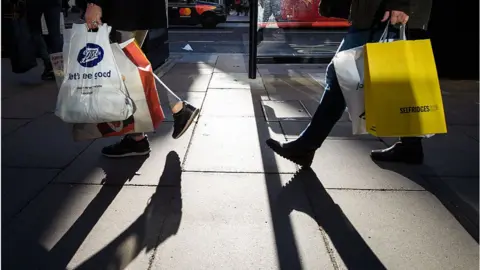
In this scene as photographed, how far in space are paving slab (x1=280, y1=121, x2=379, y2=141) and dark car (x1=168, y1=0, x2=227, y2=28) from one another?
15469 millimetres

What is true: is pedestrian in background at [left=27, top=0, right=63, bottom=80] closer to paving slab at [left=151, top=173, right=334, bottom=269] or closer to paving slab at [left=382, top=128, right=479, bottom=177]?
paving slab at [left=151, top=173, right=334, bottom=269]

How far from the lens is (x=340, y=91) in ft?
9.77

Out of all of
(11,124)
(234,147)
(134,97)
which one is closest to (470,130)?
(234,147)

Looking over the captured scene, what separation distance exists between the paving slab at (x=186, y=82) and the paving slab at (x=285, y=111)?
1230 mm

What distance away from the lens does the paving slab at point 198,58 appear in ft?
29.0

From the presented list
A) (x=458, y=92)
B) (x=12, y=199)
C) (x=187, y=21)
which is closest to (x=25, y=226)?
(x=12, y=199)

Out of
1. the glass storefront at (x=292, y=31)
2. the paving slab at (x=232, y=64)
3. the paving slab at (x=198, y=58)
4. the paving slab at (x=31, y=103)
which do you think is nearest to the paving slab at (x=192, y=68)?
the paving slab at (x=232, y=64)

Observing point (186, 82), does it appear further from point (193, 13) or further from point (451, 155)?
point (193, 13)

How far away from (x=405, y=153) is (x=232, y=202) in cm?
157

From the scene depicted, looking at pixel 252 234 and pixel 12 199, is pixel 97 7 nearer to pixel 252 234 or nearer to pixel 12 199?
pixel 12 199

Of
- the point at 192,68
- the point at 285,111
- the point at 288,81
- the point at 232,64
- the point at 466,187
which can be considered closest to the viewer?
the point at 466,187

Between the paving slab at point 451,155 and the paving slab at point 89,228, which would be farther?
the paving slab at point 451,155

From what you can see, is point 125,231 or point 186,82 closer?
point 125,231

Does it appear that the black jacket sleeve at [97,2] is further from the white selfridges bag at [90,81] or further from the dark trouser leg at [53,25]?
the dark trouser leg at [53,25]
